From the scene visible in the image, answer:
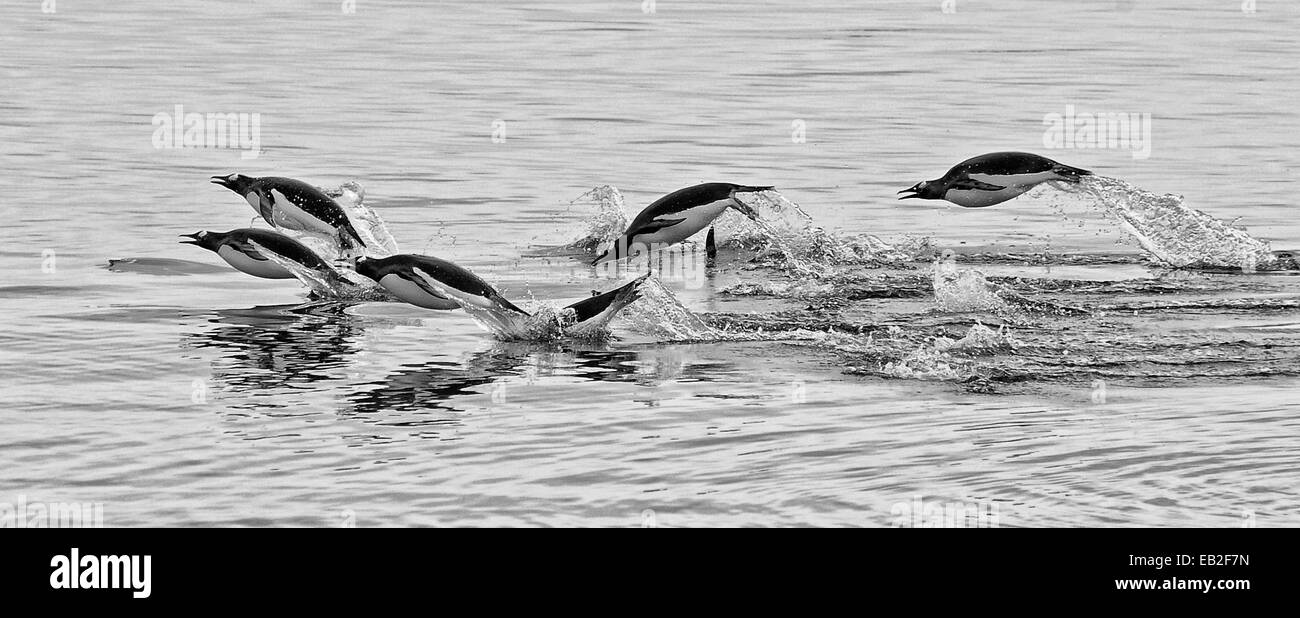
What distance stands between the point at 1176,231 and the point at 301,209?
262 inches

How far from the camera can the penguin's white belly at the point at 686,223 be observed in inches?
550

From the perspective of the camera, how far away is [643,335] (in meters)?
11.2

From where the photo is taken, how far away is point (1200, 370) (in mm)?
9898

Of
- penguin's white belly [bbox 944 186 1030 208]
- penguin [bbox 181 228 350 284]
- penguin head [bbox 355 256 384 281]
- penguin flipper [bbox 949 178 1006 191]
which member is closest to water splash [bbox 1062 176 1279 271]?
penguin's white belly [bbox 944 186 1030 208]

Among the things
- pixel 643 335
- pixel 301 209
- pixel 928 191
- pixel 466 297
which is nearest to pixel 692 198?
pixel 928 191

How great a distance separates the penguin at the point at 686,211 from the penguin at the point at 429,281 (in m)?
2.77

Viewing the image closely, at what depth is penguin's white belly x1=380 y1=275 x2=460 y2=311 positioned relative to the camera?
11.3 meters

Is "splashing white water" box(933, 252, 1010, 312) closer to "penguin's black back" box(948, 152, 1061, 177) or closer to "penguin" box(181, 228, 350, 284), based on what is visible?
"penguin's black back" box(948, 152, 1061, 177)

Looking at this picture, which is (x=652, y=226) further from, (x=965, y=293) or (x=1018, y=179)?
(x=965, y=293)

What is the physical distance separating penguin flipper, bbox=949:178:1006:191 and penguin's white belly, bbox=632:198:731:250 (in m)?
1.71

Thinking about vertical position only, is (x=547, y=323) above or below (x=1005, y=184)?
below

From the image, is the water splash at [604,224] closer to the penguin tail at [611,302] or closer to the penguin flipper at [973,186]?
the penguin flipper at [973,186]

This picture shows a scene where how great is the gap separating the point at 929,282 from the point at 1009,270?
100 centimetres
